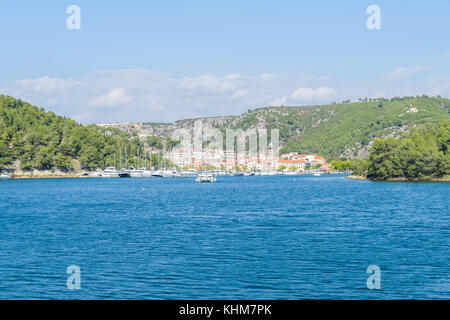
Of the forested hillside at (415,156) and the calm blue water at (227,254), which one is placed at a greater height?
the forested hillside at (415,156)

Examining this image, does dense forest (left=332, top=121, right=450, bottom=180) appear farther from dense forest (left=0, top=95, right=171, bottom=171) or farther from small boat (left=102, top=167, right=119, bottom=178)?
dense forest (left=0, top=95, right=171, bottom=171)

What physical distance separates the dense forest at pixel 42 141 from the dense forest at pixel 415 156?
347 ft

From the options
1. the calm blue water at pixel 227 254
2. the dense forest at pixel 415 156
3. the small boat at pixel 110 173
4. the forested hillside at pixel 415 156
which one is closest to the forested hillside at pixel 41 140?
the small boat at pixel 110 173

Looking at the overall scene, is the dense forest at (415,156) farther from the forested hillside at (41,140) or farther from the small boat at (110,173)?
the forested hillside at (41,140)

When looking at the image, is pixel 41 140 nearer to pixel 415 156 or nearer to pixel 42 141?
pixel 42 141

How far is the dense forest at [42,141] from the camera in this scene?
176 m

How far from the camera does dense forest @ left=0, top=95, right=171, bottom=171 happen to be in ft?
576

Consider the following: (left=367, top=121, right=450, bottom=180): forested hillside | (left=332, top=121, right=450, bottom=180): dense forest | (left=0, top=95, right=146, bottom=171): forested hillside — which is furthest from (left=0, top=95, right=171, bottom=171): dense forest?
(left=367, top=121, right=450, bottom=180): forested hillside

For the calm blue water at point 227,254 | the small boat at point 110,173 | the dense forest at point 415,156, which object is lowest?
the calm blue water at point 227,254

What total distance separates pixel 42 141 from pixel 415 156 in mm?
122060

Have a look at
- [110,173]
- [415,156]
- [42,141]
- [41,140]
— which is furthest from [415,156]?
[41,140]
